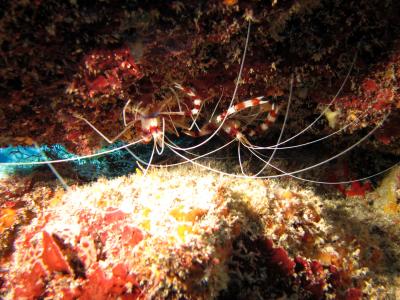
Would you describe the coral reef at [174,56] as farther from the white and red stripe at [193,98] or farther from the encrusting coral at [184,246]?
the encrusting coral at [184,246]

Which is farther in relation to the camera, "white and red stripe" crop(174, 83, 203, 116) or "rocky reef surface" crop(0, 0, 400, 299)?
"white and red stripe" crop(174, 83, 203, 116)

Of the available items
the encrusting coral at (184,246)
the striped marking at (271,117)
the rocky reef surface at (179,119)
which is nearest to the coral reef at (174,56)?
the rocky reef surface at (179,119)

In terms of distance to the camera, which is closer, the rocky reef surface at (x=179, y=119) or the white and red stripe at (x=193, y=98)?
the rocky reef surface at (x=179, y=119)

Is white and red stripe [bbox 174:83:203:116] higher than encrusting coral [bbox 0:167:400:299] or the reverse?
higher

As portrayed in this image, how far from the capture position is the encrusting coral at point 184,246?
2109 mm

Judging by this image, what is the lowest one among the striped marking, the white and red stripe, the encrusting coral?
the encrusting coral

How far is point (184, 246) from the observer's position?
6.90 feet

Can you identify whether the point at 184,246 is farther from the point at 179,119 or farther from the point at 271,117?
the point at 271,117

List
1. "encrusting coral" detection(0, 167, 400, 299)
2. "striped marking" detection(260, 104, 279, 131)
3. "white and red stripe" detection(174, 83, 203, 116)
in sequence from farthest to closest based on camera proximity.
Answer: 1. "striped marking" detection(260, 104, 279, 131)
2. "white and red stripe" detection(174, 83, 203, 116)
3. "encrusting coral" detection(0, 167, 400, 299)

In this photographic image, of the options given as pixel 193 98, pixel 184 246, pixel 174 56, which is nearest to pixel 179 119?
pixel 193 98

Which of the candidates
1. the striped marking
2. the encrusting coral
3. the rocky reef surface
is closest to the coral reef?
the rocky reef surface

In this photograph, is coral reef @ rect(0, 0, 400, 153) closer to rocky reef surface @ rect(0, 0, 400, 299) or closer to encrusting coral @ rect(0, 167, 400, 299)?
rocky reef surface @ rect(0, 0, 400, 299)

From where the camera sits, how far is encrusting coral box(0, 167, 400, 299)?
2.11m

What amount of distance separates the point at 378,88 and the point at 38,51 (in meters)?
3.30
